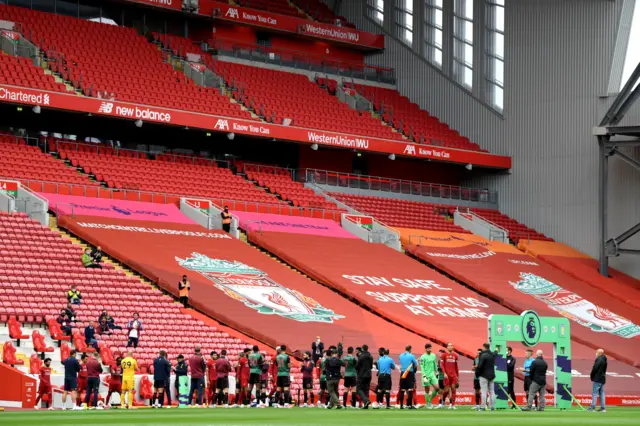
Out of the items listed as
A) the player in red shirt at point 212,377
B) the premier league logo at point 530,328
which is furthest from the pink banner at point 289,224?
the premier league logo at point 530,328

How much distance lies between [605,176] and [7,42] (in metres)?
24.7

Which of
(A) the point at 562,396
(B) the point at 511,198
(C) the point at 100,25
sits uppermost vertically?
(C) the point at 100,25

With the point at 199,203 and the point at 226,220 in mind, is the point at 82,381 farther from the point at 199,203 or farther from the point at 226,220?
the point at 199,203

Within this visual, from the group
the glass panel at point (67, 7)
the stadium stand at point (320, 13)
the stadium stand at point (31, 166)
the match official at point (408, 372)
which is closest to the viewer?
the match official at point (408, 372)

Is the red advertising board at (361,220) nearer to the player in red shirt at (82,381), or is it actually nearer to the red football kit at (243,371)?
the red football kit at (243,371)

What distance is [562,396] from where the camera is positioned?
2819 cm

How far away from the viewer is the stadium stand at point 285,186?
48000 millimetres

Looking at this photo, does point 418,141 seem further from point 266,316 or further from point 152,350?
point 152,350

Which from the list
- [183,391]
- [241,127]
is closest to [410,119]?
[241,127]

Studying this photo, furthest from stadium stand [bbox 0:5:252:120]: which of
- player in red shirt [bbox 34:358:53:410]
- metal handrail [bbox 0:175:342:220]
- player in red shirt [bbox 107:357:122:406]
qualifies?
player in red shirt [bbox 34:358:53:410]

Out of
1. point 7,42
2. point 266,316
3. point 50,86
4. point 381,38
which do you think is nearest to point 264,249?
point 266,316

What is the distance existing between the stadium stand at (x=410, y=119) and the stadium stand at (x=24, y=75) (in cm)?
1744

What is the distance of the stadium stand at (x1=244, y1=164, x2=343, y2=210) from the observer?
4800 centimetres

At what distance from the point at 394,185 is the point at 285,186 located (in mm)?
6482
